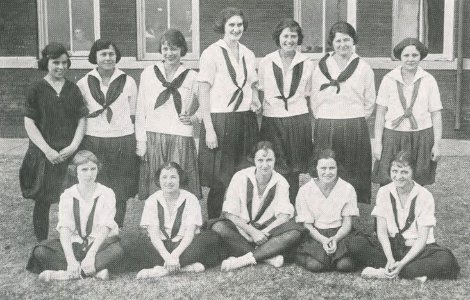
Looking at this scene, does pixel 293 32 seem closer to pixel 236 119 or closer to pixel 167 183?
pixel 236 119

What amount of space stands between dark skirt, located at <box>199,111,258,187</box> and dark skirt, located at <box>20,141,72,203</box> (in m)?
1.06

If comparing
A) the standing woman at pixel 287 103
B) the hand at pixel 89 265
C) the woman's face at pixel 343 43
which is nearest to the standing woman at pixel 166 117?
the standing woman at pixel 287 103

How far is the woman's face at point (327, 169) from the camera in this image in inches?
195

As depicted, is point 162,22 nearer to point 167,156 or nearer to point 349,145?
point 167,156

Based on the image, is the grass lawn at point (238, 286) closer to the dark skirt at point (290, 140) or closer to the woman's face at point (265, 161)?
the woman's face at point (265, 161)

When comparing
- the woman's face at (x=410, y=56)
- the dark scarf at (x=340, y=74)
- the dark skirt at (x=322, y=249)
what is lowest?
the dark skirt at (x=322, y=249)

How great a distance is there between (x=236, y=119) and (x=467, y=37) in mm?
6304

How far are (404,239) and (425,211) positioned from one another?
24cm

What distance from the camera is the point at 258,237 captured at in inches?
198

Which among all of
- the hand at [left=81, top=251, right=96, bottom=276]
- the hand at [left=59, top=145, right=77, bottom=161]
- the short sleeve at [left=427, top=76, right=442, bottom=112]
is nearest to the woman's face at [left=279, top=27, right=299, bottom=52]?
the short sleeve at [left=427, top=76, right=442, bottom=112]

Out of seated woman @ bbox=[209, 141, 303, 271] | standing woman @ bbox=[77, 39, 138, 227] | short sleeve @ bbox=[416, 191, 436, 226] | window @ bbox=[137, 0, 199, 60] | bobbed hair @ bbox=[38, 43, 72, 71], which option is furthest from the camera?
window @ bbox=[137, 0, 199, 60]

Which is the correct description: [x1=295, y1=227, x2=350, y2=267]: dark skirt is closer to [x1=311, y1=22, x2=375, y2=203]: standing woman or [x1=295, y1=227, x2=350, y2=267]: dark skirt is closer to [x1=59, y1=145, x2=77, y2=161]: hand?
[x1=311, y1=22, x2=375, y2=203]: standing woman

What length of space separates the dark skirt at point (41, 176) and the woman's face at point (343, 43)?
2.23 meters

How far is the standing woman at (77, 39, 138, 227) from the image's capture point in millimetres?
5301
